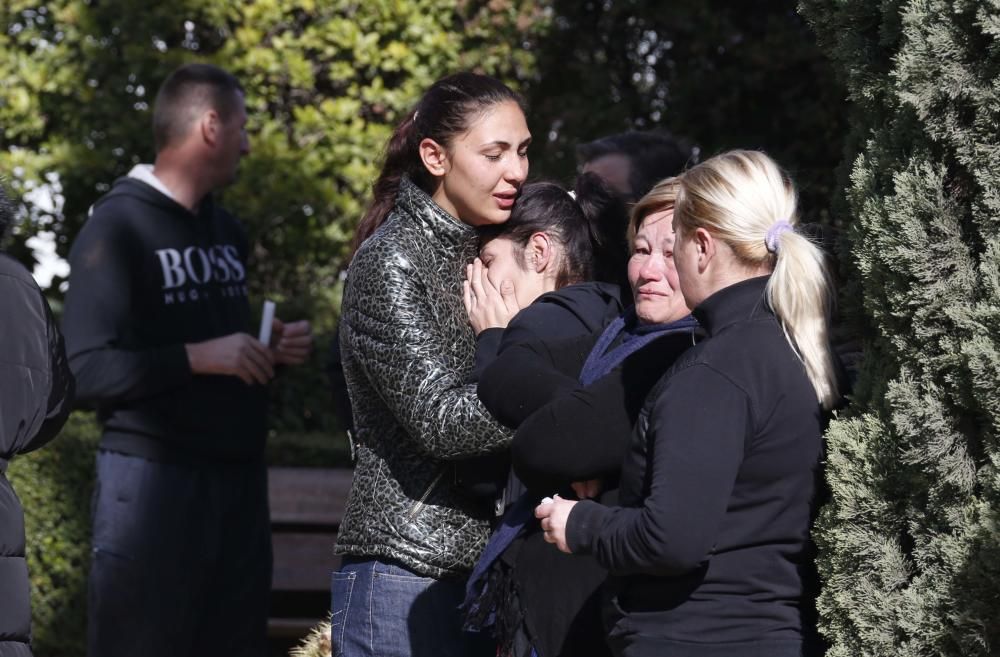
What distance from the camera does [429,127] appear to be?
3123mm

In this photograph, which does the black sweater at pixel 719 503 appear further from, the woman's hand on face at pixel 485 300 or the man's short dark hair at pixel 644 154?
the man's short dark hair at pixel 644 154

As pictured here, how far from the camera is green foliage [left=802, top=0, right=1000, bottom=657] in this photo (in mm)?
2174

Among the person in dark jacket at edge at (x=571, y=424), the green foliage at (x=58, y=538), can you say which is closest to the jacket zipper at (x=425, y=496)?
the person in dark jacket at edge at (x=571, y=424)

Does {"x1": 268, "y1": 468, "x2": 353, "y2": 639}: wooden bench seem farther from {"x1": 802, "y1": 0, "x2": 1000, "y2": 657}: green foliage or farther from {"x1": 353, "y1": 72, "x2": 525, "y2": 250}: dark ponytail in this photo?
{"x1": 802, "y1": 0, "x2": 1000, "y2": 657}: green foliage

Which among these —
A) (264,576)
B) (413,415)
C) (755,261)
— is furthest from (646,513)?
(264,576)

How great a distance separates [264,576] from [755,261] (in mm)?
2857

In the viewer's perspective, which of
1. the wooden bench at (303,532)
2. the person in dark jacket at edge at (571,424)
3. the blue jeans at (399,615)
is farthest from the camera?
the wooden bench at (303,532)

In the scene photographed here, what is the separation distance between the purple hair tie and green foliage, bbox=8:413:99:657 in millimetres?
4458

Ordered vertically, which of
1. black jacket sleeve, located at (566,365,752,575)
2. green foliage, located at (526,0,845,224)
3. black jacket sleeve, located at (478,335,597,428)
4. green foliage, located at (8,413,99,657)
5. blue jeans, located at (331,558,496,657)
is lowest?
green foliage, located at (8,413,99,657)

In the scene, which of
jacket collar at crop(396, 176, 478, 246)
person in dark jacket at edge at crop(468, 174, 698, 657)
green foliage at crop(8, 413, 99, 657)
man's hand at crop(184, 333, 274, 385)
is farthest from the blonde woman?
green foliage at crop(8, 413, 99, 657)

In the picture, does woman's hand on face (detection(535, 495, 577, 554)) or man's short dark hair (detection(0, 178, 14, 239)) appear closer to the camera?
woman's hand on face (detection(535, 495, 577, 554))

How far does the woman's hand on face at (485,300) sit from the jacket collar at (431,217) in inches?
3.3

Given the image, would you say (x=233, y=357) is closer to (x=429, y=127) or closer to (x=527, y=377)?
(x=429, y=127)

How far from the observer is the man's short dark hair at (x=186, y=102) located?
4879 mm
